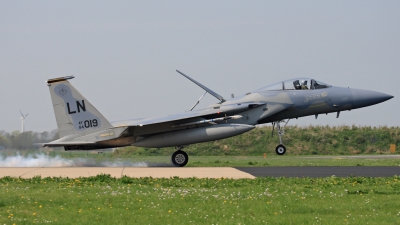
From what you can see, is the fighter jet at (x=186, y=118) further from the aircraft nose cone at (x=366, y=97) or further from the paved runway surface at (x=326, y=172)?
the paved runway surface at (x=326, y=172)

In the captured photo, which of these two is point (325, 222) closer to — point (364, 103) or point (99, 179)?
point (99, 179)

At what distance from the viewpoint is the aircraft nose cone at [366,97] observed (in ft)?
81.1

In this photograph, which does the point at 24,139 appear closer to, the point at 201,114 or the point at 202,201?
the point at 201,114

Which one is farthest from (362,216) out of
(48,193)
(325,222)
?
(48,193)

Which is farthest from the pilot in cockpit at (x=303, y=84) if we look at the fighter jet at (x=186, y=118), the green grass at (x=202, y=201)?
the green grass at (x=202, y=201)

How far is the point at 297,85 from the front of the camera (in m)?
24.5

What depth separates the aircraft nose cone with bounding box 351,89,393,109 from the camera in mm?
24734

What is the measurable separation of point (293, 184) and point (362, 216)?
15.5 feet

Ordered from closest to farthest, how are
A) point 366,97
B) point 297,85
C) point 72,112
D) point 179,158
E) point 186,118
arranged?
point 186,118 → point 72,112 → point 179,158 → point 297,85 → point 366,97

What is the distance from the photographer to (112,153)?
44.0 metres

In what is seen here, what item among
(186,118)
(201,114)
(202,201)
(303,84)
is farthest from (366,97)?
(202,201)

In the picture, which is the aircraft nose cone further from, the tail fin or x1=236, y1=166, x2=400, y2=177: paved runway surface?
the tail fin

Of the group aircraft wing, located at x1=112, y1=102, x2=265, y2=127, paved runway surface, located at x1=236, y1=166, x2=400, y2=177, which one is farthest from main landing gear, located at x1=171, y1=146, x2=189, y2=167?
paved runway surface, located at x1=236, y1=166, x2=400, y2=177

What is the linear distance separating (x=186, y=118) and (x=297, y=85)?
5069 millimetres
